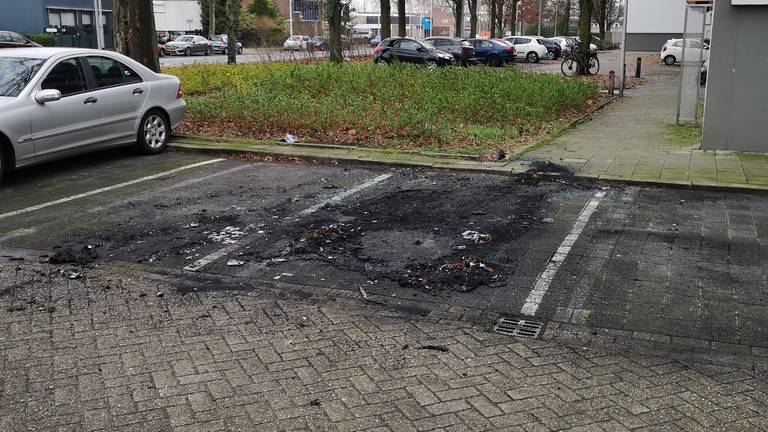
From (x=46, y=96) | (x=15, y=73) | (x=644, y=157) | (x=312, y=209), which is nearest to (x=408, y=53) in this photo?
(x=644, y=157)

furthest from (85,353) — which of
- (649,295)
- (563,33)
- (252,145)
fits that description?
(563,33)

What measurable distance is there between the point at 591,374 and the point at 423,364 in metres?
0.95

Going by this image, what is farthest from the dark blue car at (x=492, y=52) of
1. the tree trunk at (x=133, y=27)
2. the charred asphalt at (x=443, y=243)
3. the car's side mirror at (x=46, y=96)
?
the car's side mirror at (x=46, y=96)

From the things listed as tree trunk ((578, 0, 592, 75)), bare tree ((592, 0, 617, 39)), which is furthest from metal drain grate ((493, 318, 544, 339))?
bare tree ((592, 0, 617, 39))

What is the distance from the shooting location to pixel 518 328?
4.96 metres

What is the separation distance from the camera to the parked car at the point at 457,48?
1391 inches

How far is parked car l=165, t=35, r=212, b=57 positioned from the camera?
171ft

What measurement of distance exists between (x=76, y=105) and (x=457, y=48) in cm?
2756

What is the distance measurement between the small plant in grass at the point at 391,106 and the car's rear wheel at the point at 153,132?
143 cm

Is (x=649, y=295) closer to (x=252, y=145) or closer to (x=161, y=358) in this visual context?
(x=161, y=358)

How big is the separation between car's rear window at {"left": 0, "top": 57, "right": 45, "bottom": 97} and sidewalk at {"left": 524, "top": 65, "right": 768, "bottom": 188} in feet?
22.2

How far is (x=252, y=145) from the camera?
11.9 metres

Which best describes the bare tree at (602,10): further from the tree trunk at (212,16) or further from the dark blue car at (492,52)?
the dark blue car at (492,52)

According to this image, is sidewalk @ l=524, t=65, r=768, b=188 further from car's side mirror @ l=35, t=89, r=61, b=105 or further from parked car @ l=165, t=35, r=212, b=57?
parked car @ l=165, t=35, r=212, b=57
